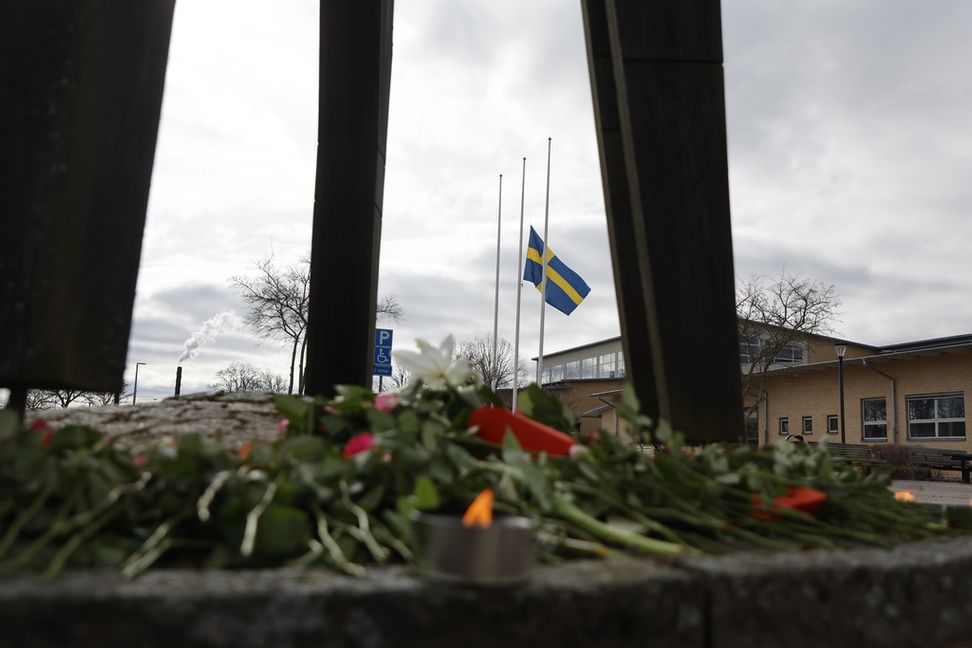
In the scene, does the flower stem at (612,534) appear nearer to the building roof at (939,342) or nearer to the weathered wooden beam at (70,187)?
the weathered wooden beam at (70,187)

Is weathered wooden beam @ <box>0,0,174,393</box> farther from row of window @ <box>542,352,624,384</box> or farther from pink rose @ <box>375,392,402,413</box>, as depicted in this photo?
row of window @ <box>542,352,624,384</box>

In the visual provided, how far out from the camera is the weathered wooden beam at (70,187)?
1.77 m

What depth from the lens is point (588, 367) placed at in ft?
192

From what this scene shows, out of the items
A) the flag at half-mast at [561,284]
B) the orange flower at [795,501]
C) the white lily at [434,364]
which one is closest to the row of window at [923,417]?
the flag at half-mast at [561,284]

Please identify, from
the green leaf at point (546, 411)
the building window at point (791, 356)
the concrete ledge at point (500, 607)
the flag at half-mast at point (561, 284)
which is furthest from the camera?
the building window at point (791, 356)

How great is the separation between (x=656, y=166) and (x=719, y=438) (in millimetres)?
1115

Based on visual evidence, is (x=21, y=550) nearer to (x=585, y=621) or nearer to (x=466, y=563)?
(x=466, y=563)

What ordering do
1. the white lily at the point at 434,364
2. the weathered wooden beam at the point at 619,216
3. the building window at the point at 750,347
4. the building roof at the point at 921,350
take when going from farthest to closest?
1. the building window at the point at 750,347
2. the building roof at the point at 921,350
3. the weathered wooden beam at the point at 619,216
4. the white lily at the point at 434,364

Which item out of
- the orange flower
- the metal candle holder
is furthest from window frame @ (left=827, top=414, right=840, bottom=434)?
the metal candle holder

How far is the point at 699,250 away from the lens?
3.12 metres

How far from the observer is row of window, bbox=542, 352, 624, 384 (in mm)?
54500

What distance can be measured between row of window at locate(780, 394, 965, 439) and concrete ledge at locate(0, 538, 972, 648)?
27.7m

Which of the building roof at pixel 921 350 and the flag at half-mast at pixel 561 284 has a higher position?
the flag at half-mast at pixel 561 284

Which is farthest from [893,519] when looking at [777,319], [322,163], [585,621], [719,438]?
[777,319]
